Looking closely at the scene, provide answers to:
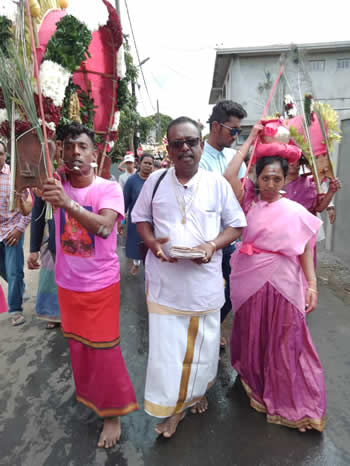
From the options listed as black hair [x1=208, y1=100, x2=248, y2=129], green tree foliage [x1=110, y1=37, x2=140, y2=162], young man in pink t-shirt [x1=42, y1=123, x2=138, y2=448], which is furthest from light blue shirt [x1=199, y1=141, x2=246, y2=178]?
green tree foliage [x1=110, y1=37, x2=140, y2=162]

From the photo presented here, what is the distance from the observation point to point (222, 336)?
3.21 m

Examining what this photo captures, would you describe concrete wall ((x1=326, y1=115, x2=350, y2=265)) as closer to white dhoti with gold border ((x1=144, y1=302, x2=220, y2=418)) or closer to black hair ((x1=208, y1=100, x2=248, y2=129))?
black hair ((x1=208, y1=100, x2=248, y2=129))

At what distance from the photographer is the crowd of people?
1852 millimetres

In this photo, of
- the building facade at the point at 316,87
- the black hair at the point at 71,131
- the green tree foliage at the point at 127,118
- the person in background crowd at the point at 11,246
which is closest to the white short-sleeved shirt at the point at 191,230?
the black hair at the point at 71,131

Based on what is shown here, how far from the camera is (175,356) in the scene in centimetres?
192

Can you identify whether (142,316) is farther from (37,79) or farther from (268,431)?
(37,79)

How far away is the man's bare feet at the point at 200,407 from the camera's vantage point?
222 centimetres

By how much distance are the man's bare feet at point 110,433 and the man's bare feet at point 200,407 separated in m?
0.54

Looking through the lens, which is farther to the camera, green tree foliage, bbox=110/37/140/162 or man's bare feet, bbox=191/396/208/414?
green tree foliage, bbox=110/37/140/162

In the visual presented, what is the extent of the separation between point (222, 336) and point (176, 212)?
1.82 meters

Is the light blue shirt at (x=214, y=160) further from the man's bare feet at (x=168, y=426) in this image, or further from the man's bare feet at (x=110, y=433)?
the man's bare feet at (x=110, y=433)

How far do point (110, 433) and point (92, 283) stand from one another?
96 centimetres

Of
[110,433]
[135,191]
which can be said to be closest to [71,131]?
[110,433]

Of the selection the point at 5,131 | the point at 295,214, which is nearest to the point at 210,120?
the point at 295,214
